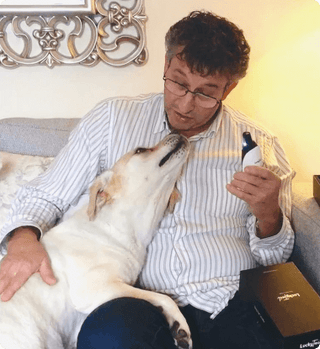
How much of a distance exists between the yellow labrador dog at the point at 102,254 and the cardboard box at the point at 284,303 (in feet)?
0.69

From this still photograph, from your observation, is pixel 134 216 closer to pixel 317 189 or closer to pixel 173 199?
pixel 173 199

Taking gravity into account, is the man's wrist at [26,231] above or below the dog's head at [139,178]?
below

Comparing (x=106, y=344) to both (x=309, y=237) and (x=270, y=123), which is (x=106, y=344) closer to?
(x=309, y=237)

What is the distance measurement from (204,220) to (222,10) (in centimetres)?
95

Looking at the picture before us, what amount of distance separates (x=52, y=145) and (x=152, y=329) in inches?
34.7

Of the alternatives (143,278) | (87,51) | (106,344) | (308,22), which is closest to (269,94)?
(308,22)

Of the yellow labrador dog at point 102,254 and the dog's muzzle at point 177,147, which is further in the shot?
the dog's muzzle at point 177,147

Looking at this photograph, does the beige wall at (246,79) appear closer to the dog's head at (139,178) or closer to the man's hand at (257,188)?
the dog's head at (139,178)

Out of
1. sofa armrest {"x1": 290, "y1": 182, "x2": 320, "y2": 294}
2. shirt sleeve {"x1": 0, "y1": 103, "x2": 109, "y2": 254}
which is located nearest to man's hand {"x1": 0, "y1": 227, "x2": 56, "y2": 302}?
shirt sleeve {"x1": 0, "y1": 103, "x2": 109, "y2": 254}

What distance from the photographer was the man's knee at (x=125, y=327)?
979 millimetres

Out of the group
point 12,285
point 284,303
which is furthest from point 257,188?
point 12,285

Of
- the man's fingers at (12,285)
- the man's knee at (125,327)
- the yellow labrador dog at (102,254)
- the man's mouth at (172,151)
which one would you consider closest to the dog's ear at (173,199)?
the yellow labrador dog at (102,254)

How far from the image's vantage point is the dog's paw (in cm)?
109

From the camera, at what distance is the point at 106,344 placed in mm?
974
